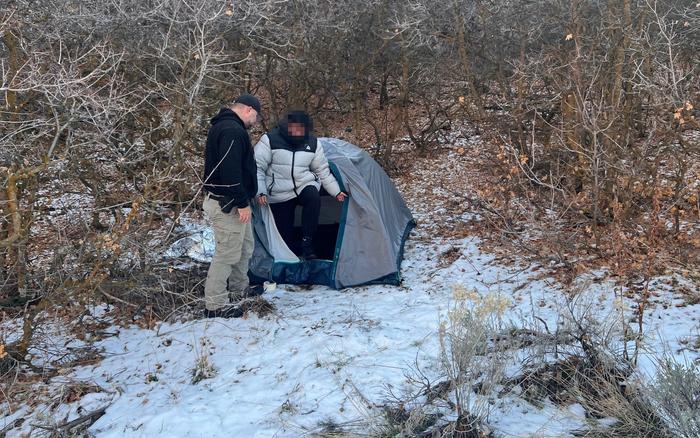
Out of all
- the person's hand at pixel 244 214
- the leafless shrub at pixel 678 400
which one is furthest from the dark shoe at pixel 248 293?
the leafless shrub at pixel 678 400

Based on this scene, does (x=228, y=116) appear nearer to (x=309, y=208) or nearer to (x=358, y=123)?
(x=309, y=208)

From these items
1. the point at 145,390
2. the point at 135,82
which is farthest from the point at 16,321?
the point at 135,82

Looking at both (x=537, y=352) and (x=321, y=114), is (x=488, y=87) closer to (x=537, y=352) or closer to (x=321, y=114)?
(x=321, y=114)

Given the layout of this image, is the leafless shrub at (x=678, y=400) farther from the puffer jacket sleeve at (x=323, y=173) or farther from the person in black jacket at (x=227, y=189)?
the puffer jacket sleeve at (x=323, y=173)

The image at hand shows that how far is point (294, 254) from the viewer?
570cm

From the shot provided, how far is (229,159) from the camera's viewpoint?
15.1 feet

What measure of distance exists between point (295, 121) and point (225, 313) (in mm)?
1771

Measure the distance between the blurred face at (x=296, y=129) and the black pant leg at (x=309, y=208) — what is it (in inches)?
18.9

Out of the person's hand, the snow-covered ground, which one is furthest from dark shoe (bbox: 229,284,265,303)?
the person's hand

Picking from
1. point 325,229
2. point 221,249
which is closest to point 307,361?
point 221,249

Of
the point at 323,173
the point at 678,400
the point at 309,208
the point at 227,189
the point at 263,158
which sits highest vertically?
the point at 263,158

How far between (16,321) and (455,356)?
3.35 m

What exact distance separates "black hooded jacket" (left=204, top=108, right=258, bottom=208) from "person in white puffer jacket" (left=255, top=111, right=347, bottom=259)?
0.78m

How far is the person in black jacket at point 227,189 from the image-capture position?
4.62 metres
